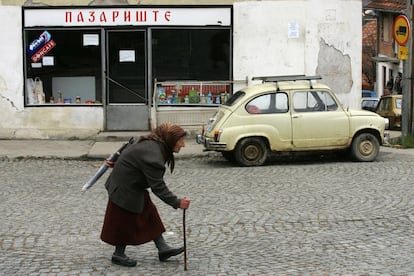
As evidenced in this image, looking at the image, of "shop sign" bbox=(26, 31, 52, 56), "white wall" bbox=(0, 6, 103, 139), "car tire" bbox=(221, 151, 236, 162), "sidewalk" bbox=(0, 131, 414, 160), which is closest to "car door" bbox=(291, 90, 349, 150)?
"car tire" bbox=(221, 151, 236, 162)

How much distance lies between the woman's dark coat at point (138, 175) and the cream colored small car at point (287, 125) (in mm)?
6389

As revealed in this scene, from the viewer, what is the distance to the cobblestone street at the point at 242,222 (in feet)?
21.1

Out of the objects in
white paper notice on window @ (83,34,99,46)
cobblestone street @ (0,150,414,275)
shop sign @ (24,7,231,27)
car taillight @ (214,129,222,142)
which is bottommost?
cobblestone street @ (0,150,414,275)

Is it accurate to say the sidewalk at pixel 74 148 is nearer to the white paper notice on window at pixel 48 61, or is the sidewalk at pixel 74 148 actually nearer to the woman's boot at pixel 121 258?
the white paper notice on window at pixel 48 61

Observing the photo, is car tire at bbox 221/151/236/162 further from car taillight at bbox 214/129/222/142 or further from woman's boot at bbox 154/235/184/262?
woman's boot at bbox 154/235/184/262

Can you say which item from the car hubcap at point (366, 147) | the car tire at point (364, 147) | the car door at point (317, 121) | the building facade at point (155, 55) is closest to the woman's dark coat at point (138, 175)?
the car door at point (317, 121)

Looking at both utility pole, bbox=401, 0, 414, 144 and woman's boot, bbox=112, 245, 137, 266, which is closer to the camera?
woman's boot, bbox=112, 245, 137, 266

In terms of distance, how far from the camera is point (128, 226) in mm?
6148

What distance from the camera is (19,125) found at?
53.3 ft

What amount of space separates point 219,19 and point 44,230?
951cm

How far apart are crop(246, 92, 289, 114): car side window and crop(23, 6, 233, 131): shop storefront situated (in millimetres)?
3448

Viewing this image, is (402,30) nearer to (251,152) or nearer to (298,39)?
(298,39)

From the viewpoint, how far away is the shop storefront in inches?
635

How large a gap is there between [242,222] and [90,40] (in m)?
9.39
